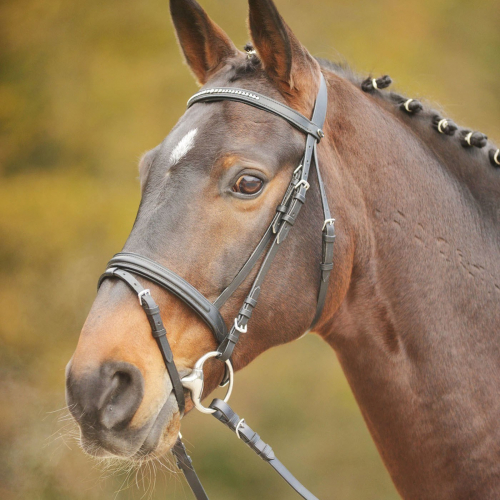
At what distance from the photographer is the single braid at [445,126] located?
1845 millimetres

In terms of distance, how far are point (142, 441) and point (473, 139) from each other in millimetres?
1536

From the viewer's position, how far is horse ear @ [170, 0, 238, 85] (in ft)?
5.84

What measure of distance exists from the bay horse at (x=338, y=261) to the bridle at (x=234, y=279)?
0.08 ft

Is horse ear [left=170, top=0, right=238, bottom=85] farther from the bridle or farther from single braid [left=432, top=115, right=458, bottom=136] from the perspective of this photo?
single braid [left=432, top=115, right=458, bottom=136]

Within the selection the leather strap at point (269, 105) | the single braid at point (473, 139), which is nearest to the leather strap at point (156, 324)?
the leather strap at point (269, 105)

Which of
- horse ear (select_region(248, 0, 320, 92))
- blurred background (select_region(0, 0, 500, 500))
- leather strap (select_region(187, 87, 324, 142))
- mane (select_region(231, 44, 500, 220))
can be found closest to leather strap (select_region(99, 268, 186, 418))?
leather strap (select_region(187, 87, 324, 142))

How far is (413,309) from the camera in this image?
1683 mm

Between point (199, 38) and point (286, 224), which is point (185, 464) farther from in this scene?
point (199, 38)

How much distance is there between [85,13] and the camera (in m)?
4.73

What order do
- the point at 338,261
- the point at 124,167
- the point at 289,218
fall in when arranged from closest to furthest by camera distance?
the point at 289,218
the point at 338,261
the point at 124,167

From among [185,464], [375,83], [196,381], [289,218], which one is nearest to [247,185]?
[289,218]

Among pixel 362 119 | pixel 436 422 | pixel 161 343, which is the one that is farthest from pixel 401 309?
pixel 161 343

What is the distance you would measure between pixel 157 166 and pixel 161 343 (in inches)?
20.8

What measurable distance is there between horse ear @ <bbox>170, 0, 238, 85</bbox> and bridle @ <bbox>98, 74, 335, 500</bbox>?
0.95 ft
